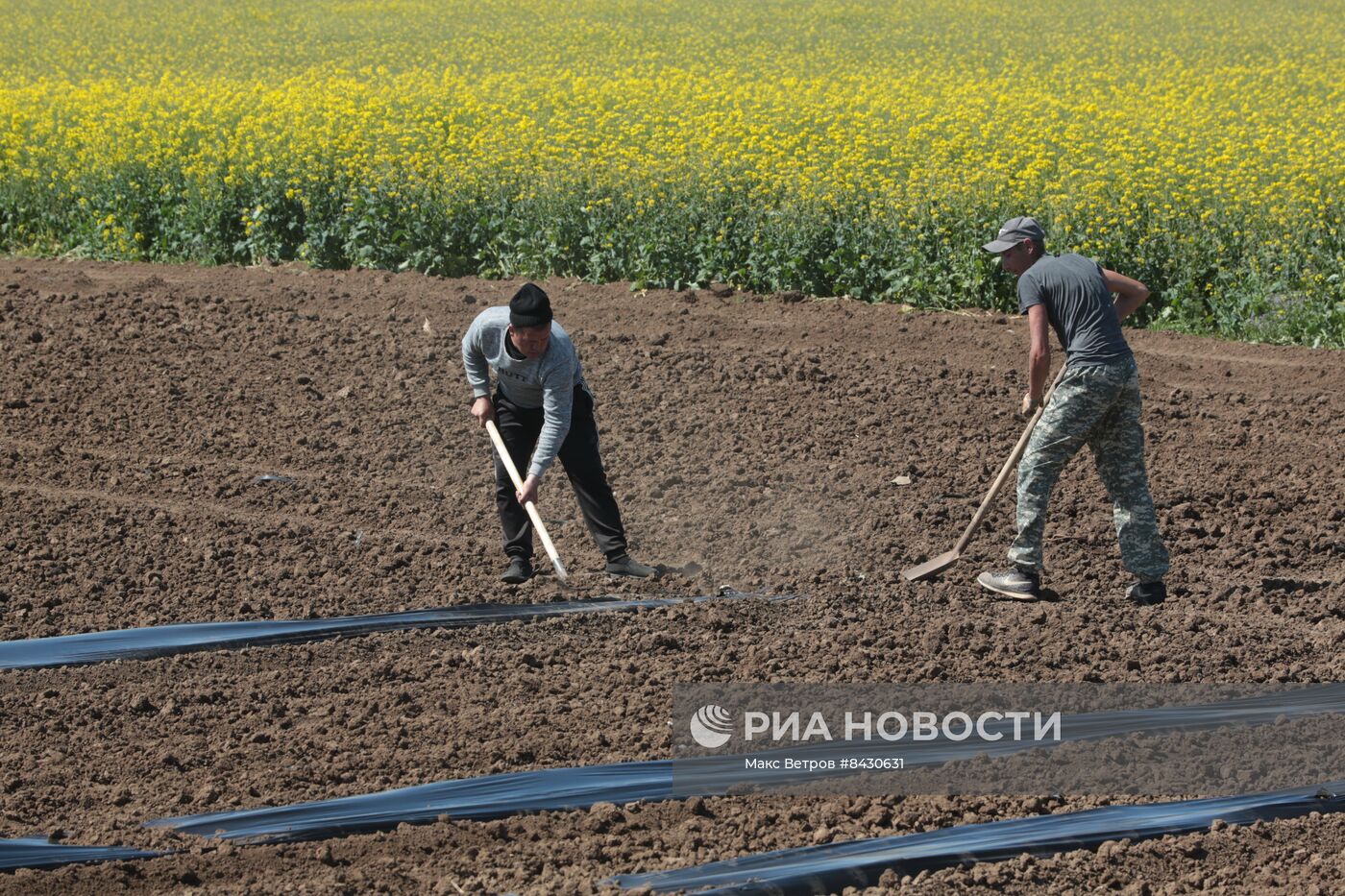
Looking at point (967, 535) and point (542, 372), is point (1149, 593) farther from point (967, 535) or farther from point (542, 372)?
Answer: point (542, 372)

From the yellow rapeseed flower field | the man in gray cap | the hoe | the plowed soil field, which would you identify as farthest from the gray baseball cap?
the yellow rapeseed flower field

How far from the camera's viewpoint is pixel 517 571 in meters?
6.94

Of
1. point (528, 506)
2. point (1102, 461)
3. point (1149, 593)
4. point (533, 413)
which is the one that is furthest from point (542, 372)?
point (1149, 593)

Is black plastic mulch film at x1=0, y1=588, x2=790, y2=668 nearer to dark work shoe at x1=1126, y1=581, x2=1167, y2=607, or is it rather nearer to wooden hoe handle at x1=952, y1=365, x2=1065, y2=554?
wooden hoe handle at x1=952, y1=365, x2=1065, y2=554

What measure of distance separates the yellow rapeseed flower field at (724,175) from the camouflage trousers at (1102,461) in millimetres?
5163

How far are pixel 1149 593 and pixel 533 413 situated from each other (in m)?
2.95

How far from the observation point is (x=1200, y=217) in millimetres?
11930

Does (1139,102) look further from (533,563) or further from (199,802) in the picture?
(199,802)

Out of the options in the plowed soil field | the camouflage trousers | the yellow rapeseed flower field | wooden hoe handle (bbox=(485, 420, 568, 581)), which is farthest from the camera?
the yellow rapeseed flower field

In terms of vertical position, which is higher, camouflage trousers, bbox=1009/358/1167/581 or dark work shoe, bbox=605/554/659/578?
camouflage trousers, bbox=1009/358/1167/581

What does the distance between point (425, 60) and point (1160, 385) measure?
17.3 meters

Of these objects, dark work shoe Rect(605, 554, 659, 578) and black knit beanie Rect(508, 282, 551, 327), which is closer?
black knit beanie Rect(508, 282, 551, 327)

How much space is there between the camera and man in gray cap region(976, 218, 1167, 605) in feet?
20.5

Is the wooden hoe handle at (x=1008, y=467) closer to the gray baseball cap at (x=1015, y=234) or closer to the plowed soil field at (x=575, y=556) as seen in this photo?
the plowed soil field at (x=575, y=556)
